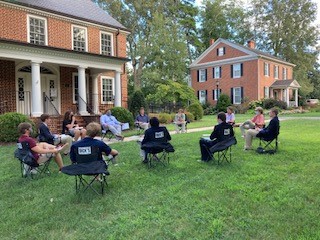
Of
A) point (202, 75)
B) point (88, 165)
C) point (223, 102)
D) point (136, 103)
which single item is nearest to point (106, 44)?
point (136, 103)

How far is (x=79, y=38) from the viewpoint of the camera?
17375mm

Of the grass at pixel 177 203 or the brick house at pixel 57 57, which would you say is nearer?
the grass at pixel 177 203

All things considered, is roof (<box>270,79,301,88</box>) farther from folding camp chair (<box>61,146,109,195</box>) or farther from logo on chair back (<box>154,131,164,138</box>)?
folding camp chair (<box>61,146,109,195</box>)

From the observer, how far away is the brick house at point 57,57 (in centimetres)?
Result: 1377

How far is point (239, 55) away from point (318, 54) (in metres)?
19.3

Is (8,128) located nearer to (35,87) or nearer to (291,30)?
(35,87)

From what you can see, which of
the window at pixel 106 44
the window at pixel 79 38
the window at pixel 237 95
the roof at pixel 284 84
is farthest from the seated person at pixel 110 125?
the roof at pixel 284 84

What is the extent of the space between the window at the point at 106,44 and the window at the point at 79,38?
1.27 metres

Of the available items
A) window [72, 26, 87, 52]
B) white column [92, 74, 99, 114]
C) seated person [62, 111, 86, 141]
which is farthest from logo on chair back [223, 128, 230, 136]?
window [72, 26, 87, 52]

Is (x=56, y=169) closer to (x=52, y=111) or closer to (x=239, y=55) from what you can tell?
(x=52, y=111)

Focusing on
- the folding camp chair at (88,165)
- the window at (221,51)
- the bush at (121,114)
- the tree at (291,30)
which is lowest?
the folding camp chair at (88,165)

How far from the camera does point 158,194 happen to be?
484 centimetres

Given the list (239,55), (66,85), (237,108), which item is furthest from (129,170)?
(239,55)

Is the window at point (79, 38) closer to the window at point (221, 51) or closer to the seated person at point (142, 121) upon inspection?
the seated person at point (142, 121)
